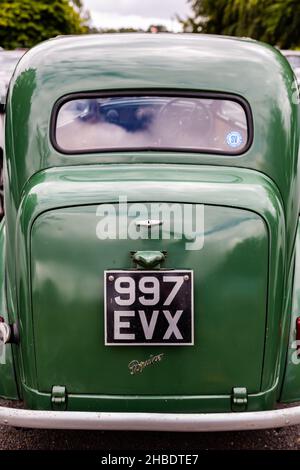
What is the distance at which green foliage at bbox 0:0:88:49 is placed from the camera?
71.3ft

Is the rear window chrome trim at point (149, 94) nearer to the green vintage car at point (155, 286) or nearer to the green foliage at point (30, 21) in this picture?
the green vintage car at point (155, 286)

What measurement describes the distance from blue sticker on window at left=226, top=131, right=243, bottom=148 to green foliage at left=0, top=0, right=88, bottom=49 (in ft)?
64.8

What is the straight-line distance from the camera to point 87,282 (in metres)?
2.69

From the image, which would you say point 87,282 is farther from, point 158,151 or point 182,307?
point 158,151

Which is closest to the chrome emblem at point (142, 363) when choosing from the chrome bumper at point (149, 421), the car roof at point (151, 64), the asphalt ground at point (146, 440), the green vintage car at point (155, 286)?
the green vintage car at point (155, 286)

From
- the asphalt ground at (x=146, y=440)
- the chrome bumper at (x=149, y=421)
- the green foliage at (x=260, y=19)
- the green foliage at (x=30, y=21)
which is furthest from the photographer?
the green foliage at (x=30, y=21)

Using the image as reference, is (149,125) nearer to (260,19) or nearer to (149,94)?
(149,94)

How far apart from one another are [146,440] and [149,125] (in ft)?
5.43

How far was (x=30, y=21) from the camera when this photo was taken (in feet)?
72.1

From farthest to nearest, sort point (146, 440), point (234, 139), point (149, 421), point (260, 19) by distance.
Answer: point (260, 19) → point (146, 440) → point (234, 139) → point (149, 421)

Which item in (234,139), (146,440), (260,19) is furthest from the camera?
(260,19)

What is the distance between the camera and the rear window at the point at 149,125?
10.1 feet

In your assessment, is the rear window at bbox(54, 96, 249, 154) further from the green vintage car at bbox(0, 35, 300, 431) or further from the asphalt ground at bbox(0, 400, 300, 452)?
the asphalt ground at bbox(0, 400, 300, 452)

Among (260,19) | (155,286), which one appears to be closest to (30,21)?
(260,19)
